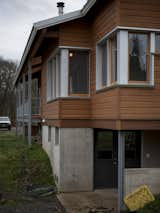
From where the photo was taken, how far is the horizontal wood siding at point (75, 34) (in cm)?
1059

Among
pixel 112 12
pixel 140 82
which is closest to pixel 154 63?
pixel 140 82

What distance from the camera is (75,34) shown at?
10688 millimetres

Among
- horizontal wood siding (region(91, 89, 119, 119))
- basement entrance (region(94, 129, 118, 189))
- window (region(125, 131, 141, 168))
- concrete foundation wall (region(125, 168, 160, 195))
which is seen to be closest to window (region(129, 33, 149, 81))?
horizontal wood siding (region(91, 89, 119, 119))

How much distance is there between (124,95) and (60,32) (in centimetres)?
355

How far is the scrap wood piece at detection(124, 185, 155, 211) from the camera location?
774 centimetres

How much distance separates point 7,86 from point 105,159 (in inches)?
1358

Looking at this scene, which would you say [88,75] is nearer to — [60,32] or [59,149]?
[60,32]

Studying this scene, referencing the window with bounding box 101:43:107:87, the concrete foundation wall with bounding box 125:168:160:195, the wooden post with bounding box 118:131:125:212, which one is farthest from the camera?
the window with bounding box 101:43:107:87

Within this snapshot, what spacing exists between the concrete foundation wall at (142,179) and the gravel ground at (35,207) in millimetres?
1796

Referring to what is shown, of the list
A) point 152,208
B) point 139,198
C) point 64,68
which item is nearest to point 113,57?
point 64,68

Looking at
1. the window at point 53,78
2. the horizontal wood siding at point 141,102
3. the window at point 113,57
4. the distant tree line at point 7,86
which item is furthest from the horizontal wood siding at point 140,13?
the distant tree line at point 7,86

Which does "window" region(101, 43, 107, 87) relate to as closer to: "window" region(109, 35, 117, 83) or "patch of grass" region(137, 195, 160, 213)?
"window" region(109, 35, 117, 83)

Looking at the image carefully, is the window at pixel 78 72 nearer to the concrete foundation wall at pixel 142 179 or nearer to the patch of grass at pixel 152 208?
the concrete foundation wall at pixel 142 179

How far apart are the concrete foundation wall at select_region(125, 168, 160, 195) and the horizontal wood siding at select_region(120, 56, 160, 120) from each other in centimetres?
132
